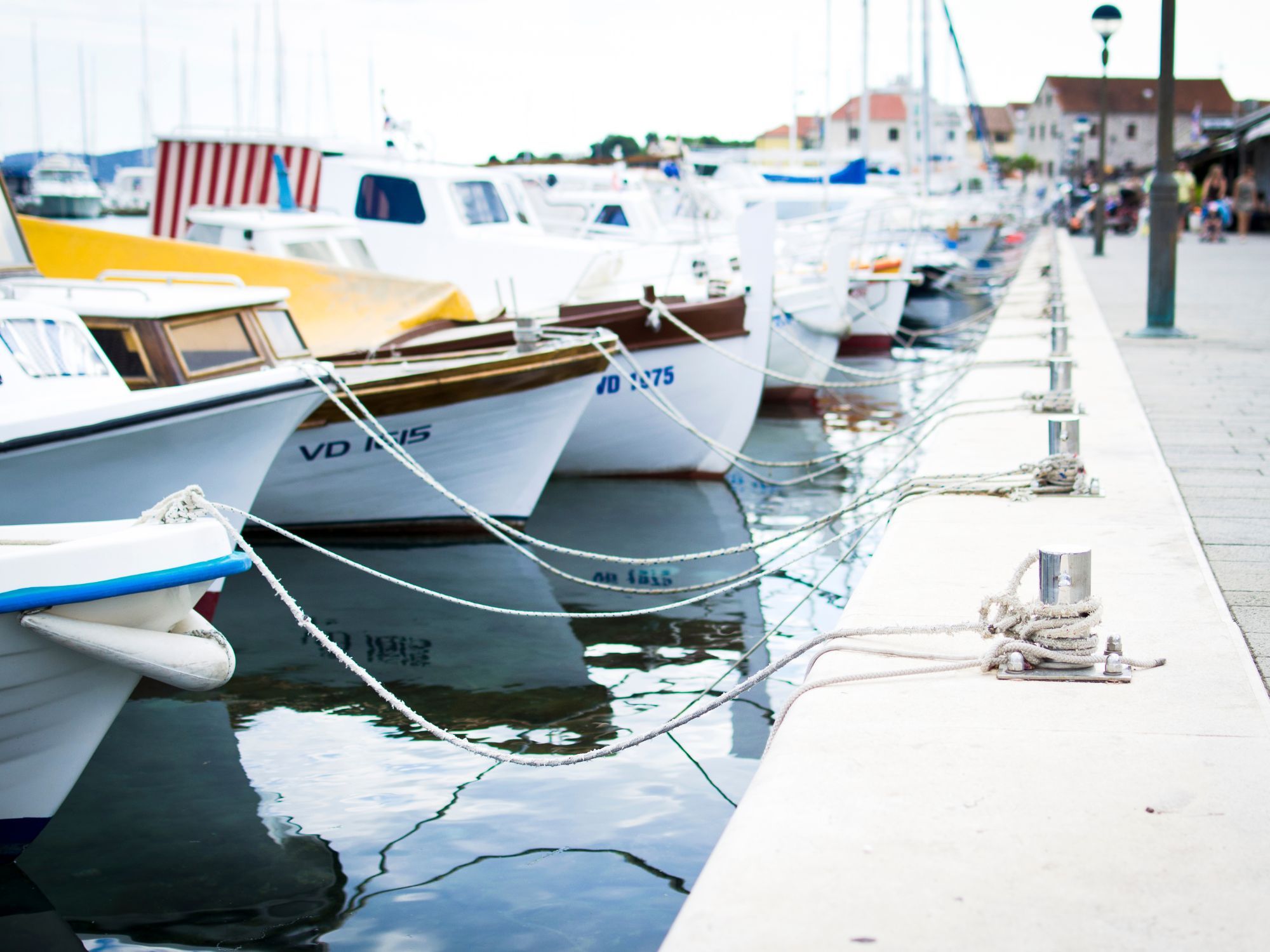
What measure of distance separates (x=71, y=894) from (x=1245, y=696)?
12.5 ft

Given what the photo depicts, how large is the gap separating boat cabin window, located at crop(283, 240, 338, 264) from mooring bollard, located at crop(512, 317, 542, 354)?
3.71 m

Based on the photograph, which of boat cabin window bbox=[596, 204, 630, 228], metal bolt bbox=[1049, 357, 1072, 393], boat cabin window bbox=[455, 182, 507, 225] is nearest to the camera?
metal bolt bbox=[1049, 357, 1072, 393]

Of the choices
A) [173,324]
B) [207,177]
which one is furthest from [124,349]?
[207,177]

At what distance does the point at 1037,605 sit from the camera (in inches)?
149

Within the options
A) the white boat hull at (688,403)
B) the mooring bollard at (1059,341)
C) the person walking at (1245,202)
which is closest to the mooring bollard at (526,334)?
the white boat hull at (688,403)

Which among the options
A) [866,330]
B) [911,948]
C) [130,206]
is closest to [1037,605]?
[911,948]

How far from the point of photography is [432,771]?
550 centimetres

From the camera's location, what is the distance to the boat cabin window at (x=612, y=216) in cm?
1811

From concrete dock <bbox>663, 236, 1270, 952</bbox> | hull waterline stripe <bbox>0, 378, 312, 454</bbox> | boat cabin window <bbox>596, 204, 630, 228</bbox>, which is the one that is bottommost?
concrete dock <bbox>663, 236, 1270, 952</bbox>

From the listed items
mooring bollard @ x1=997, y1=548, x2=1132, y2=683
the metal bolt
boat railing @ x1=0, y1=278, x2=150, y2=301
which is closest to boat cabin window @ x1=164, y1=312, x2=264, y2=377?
boat railing @ x1=0, y1=278, x2=150, y2=301

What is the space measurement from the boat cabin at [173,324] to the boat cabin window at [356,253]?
4252 mm

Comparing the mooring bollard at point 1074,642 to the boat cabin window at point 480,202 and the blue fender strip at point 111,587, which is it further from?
the boat cabin window at point 480,202

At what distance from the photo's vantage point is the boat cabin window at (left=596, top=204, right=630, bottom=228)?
18109 mm

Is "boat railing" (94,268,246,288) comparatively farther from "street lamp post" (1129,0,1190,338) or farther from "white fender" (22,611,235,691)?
"street lamp post" (1129,0,1190,338)
